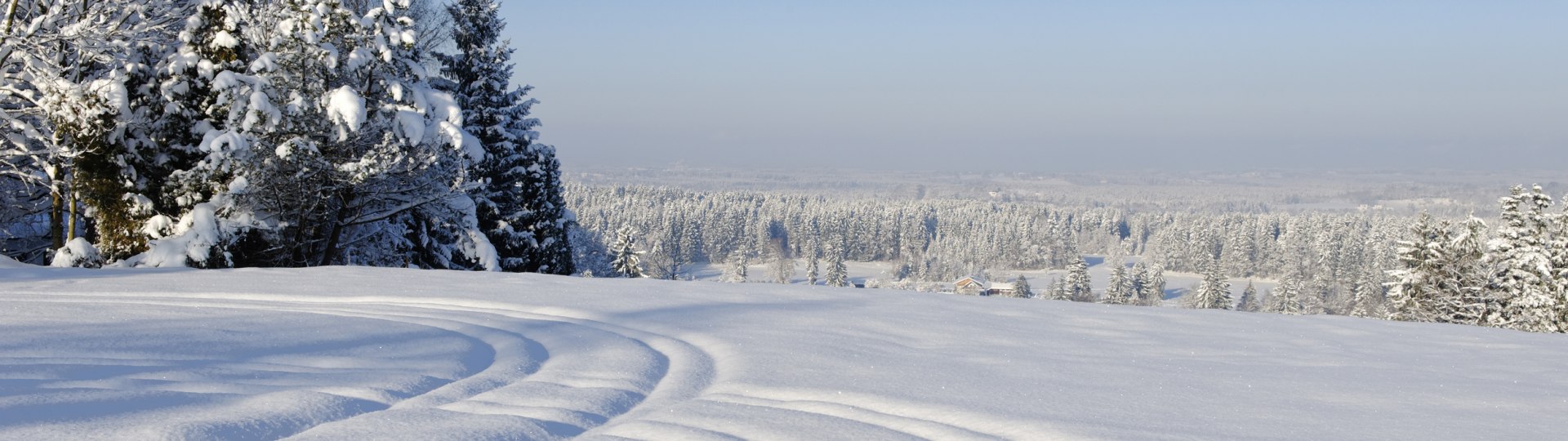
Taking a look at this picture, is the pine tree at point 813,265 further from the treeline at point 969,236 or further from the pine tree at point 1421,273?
the pine tree at point 1421,273

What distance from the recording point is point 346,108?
1105cm

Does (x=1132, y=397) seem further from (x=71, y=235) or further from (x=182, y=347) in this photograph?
(x=71, y=235)

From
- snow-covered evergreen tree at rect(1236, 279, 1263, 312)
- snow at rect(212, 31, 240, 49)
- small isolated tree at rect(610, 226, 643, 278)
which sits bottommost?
snow-covered evergreen tree at rect(1236, 279, 1263, 312)

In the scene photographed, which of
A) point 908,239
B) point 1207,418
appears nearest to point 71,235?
point 1207,418

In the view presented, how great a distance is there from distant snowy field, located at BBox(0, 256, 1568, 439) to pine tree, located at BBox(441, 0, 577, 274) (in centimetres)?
1087

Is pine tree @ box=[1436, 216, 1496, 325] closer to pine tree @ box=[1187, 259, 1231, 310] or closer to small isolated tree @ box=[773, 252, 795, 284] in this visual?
pine tree @ box=[1187, 259, 1231, 310]

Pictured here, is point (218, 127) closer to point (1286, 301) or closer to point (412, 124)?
point (412, 124)

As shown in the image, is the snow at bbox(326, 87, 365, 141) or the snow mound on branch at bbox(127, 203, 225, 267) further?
the snow at bbox(326, 87, 365, 141)

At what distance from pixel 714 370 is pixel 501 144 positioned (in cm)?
1480

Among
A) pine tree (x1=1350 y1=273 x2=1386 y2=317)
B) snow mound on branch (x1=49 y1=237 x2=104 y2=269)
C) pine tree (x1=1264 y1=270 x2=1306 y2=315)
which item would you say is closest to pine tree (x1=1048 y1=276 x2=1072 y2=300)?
pine tree (x1=1264 y1=270 x2=1306 y2=315)

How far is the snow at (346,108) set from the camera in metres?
11.1

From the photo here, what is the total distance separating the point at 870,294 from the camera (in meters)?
8.19

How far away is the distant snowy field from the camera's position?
3.42 metres

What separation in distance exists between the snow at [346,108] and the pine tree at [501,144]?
6.18 meters
